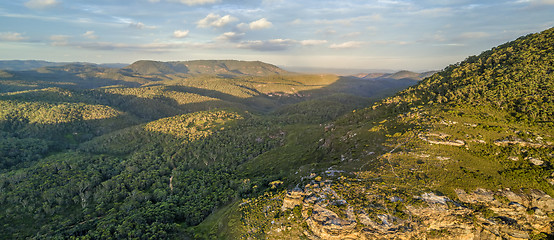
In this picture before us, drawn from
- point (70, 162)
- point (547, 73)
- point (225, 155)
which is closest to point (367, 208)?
point (547, 73)

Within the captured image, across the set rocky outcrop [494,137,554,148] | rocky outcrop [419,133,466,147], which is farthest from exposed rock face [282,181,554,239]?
rocky outcrop [419,133,466,147]

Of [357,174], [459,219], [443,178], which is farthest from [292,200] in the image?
[443,178]

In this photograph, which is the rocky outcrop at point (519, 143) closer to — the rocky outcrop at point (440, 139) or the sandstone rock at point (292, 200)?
the rocky outcrop at point (440, 139)

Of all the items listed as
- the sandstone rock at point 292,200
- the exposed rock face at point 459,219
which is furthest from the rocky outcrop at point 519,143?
the sandstone rock at point 292,200

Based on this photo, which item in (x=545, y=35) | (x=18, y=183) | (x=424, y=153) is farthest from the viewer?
(x=18, y=183)

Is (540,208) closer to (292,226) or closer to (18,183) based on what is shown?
(292,226)

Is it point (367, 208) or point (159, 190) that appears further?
point (159, 190)

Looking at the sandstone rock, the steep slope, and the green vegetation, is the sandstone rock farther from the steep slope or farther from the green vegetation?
the green vegetation
